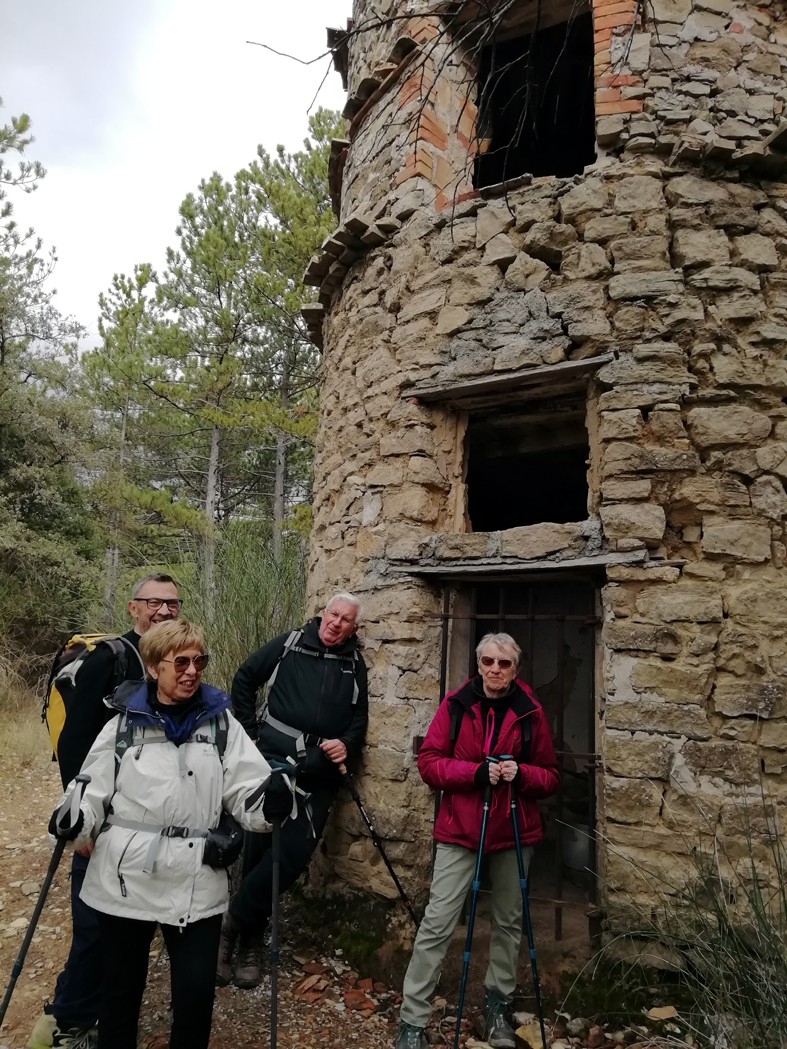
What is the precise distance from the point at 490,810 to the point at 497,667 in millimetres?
614

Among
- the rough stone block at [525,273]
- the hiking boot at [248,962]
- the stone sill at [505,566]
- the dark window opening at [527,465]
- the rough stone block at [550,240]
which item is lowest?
the hiking boot at [248,962]

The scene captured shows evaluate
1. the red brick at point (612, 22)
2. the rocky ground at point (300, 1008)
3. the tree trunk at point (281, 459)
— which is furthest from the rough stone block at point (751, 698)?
the tree trunk at point (281, 459)

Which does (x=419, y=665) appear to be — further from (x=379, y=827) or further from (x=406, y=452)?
(x=406, y=452)

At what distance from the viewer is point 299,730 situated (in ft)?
12.0

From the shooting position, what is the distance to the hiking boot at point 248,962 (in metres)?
3.40

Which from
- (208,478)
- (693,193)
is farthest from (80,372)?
(693,193)

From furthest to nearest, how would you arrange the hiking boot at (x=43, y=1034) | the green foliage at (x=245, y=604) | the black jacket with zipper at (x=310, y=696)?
the green foliage at (x=245, y=604) → the black jacket with zipper at (x=310, y=696) → the hiking boot at (x=43, y=1034)

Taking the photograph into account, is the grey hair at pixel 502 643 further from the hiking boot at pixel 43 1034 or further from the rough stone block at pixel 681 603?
the hiking boot at pixel 43 1034

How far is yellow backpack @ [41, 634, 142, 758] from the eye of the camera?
281 centimetres

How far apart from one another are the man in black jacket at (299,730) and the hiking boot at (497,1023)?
107 centimetres

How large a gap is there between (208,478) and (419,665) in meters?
10.4

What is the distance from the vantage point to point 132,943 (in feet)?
7.49

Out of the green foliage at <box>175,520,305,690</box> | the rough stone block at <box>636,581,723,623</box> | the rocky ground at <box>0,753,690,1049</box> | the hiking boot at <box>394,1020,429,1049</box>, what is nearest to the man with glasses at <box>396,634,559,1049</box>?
the hiking boot at <box>394,1020,429,1049</box>

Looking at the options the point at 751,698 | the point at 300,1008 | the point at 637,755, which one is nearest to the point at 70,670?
the point at 300,1008
